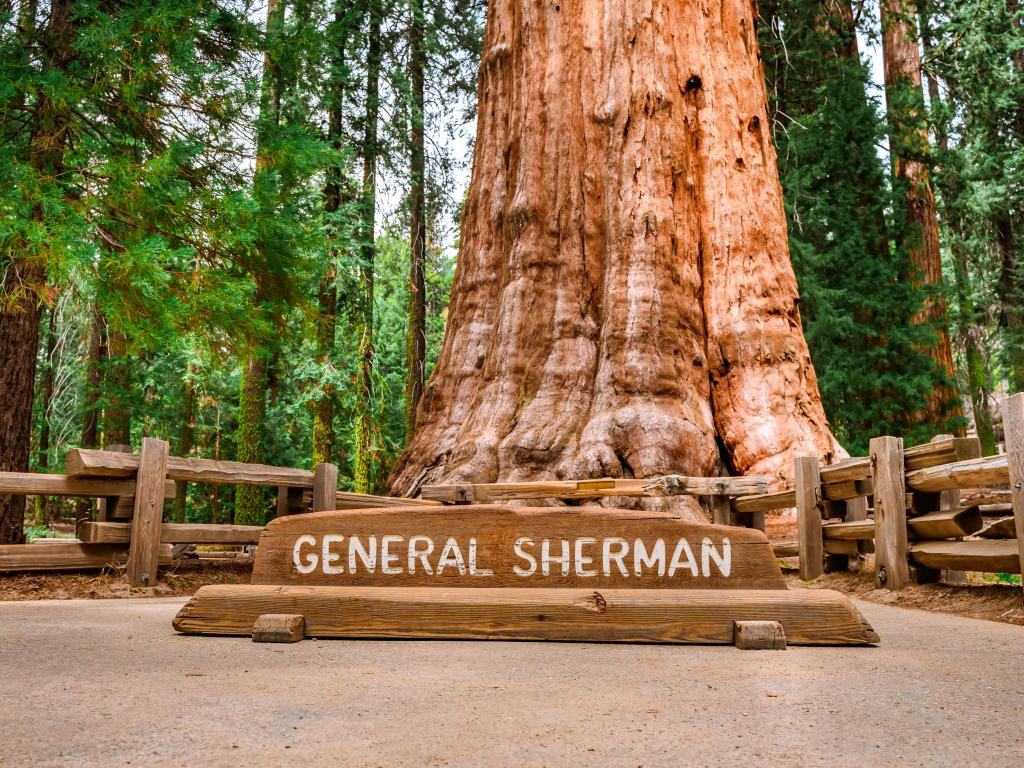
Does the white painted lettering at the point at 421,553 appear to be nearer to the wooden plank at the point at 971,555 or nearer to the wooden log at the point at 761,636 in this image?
the wooden log at the point at 761,636

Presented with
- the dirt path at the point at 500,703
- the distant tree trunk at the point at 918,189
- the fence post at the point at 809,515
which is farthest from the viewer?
the distant tree trunk at the point at 918,189

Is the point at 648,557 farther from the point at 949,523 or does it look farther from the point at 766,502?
the point at 766,502

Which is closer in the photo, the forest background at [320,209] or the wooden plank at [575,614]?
the wooden plank at [575,614]

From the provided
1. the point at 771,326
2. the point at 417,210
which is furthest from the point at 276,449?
the point at 771,326

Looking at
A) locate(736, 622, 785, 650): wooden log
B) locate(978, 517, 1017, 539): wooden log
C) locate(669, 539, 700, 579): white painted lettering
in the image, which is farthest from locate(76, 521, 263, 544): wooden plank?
locate(978, 517, 1017, 539): wooden log

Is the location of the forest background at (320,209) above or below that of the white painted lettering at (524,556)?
above

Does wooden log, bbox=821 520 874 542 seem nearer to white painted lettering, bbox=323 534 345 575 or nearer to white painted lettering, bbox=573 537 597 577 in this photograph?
white painted lettering, bbox=573 537 597 577

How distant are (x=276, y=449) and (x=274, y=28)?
1532cm

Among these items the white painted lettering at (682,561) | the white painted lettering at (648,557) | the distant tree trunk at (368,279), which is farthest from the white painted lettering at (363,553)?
the distant tree trunk at (368,279)

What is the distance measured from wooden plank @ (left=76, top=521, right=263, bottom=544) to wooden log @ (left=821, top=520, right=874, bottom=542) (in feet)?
17.0

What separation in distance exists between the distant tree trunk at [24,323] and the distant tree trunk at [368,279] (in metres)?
8.78

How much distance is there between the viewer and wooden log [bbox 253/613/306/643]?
418 cm

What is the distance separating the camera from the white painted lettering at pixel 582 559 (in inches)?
169

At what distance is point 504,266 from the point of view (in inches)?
436
